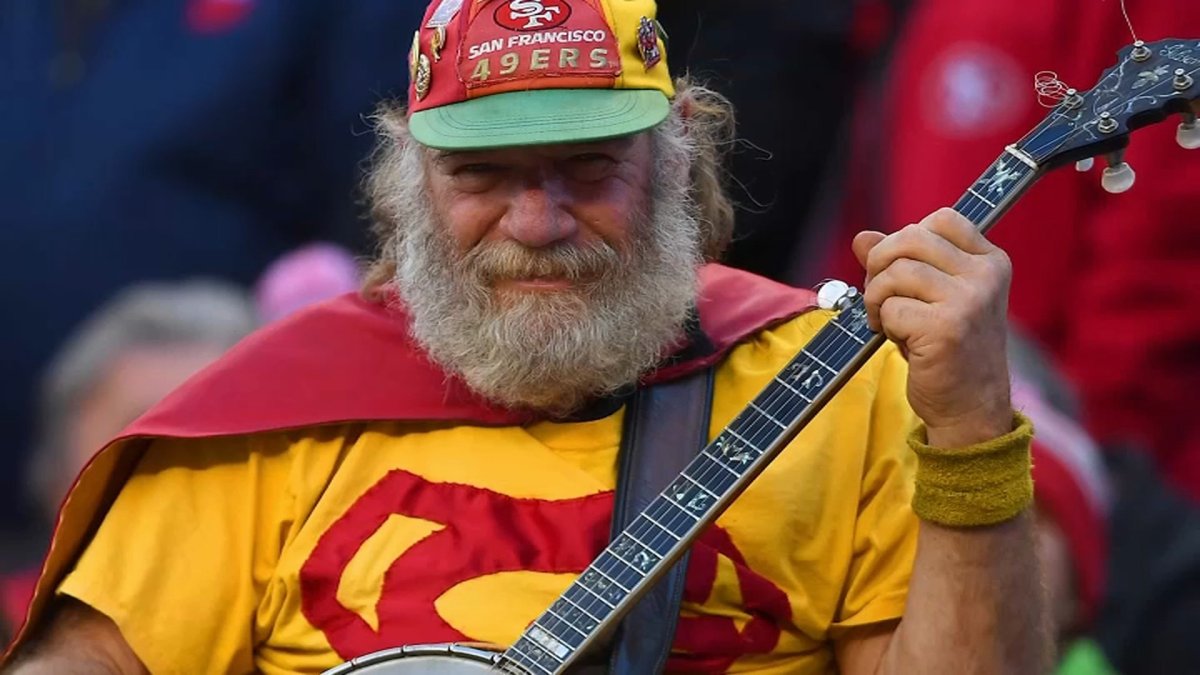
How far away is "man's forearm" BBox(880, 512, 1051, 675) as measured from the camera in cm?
408

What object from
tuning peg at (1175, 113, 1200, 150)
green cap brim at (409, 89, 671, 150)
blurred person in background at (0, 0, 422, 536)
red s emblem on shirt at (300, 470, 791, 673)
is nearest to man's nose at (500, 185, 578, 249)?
green cap brim at (409, 89, 671, 150)

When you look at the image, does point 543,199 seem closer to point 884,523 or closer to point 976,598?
point 884,523

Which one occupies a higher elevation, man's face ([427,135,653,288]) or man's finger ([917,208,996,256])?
man's finger ([917,208,996,256])

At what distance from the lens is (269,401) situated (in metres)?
4.62

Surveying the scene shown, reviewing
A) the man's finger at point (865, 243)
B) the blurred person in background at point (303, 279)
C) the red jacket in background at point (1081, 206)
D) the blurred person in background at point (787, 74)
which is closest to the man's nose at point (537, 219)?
the man's finger at point (865, 243)

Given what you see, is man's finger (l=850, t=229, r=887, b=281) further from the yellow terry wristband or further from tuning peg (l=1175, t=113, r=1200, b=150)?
tuning peg (l=1175, t=113, r=1200, b=150)

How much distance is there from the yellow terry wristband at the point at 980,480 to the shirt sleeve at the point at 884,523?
1.15ft

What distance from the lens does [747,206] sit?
6.22 m

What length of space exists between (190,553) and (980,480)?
1.37 meters

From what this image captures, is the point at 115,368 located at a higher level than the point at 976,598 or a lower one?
lower

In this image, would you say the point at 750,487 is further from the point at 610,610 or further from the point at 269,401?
the point at 269,401

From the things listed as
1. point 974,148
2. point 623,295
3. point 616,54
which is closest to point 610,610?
point 623,295

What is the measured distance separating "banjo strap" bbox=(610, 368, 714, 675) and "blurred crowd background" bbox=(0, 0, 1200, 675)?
1.03m

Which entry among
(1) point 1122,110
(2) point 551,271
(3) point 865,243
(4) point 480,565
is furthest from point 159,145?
(1) point 1122,110
